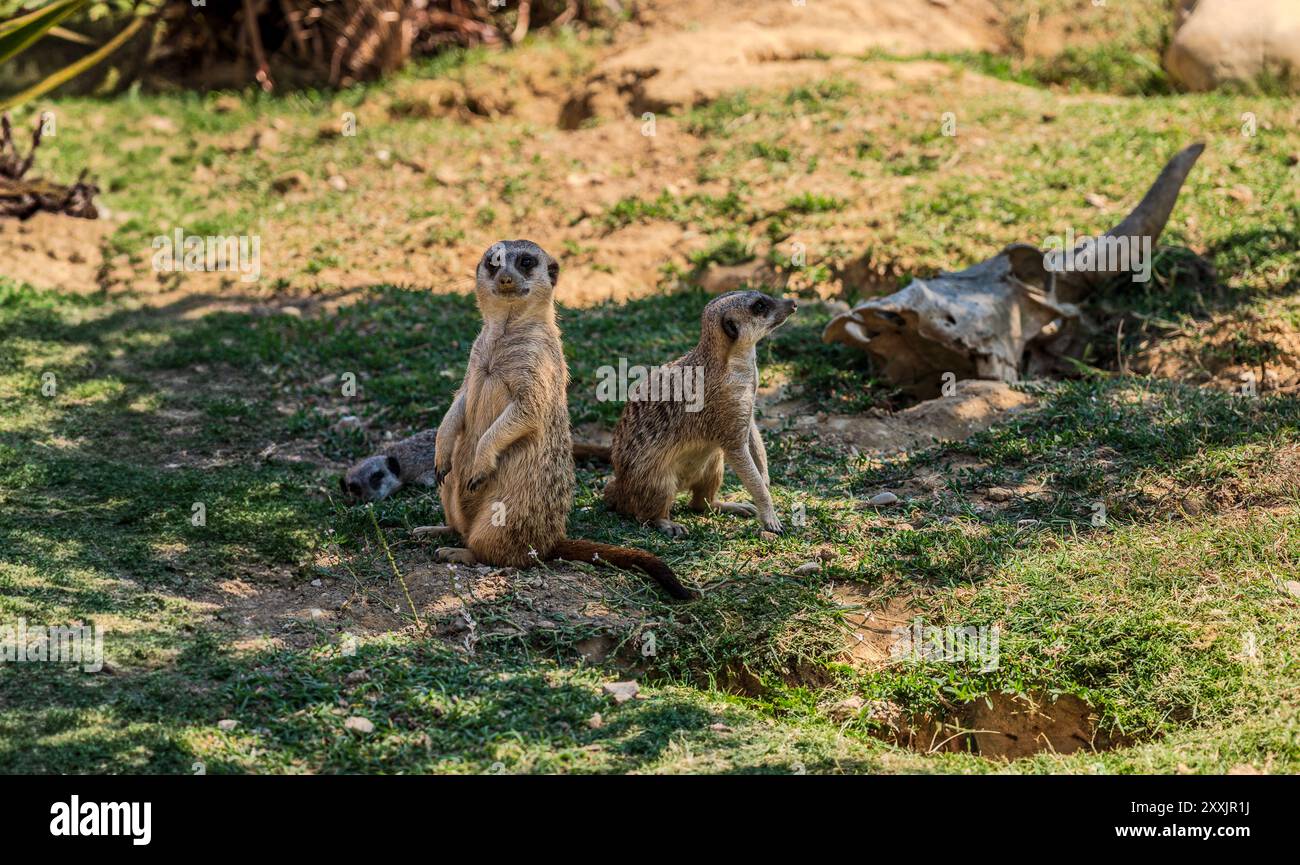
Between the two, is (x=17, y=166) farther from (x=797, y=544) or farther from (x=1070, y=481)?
(x=1070, y=481)

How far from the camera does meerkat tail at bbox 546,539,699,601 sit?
562 centimetres

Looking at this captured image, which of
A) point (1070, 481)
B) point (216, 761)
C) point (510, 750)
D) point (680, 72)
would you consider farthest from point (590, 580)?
point (680, 72)

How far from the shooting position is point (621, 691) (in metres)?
4.88

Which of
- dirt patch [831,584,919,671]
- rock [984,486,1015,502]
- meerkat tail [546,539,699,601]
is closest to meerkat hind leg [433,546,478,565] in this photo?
meerkat tail [546,539,699,601]

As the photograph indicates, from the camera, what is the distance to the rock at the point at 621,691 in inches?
190

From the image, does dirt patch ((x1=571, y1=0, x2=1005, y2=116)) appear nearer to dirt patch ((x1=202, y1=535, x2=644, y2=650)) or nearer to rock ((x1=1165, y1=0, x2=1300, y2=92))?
rock ((x1=1165, y1=0, x2=1300, y2=92))

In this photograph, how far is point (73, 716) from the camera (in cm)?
426

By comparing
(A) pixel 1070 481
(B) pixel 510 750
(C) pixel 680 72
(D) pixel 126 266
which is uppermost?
(C) pixel 680 72

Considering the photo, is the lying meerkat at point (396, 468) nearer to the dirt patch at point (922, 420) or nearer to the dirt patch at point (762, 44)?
the dirt patch at point (922, 420)

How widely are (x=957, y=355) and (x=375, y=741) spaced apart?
5.17 meters

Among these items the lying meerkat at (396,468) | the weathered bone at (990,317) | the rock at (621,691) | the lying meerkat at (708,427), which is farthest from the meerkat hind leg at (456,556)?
the weathered bone at (990,317)

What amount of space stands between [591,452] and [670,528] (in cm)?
109

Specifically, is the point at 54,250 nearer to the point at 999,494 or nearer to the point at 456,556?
the point at 456,556

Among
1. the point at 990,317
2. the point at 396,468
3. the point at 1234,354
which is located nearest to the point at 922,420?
the point at 990,317
